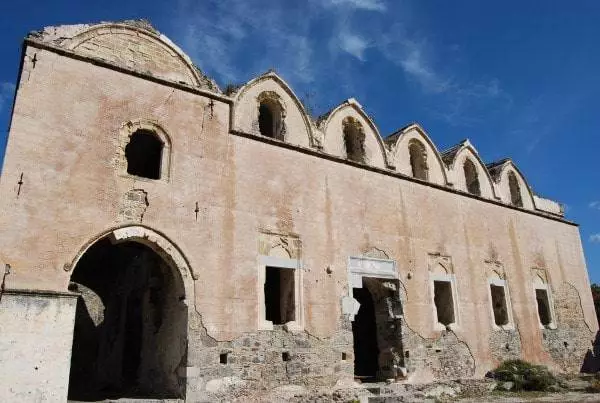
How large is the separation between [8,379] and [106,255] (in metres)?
7.88

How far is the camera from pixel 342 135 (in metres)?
12.9

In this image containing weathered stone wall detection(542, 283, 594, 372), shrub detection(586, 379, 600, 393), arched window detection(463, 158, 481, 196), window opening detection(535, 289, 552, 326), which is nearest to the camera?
shrub detection(586, 379, 600, 393)

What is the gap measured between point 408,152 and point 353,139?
6.52 ft

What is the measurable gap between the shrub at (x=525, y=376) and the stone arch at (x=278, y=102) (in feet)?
26.3

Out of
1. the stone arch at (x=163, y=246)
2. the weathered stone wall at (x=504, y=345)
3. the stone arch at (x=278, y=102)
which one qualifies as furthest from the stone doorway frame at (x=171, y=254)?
the weathered stone wall at (x=504, y=345)

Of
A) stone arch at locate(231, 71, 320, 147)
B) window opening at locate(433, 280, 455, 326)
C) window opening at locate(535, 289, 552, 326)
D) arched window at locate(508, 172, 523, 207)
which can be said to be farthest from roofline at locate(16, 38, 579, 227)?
window opening at locate(535, 289, 552, 326)

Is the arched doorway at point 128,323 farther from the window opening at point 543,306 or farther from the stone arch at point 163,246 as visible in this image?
the window opening at point 543,306

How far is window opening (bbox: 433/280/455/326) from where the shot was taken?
1315 centimetres

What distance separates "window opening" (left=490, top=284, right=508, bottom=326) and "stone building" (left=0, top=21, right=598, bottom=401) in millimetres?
36

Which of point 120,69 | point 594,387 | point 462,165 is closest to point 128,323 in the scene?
point 120,69

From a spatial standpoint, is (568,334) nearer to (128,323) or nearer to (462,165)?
(462,165)

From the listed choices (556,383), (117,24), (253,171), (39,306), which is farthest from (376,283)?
(117,24)

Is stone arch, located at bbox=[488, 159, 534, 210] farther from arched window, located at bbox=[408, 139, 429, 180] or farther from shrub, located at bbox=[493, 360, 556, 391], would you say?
shrub, located at bbox=[493, 360, 556, 391]

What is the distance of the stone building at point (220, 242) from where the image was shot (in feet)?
25.9
